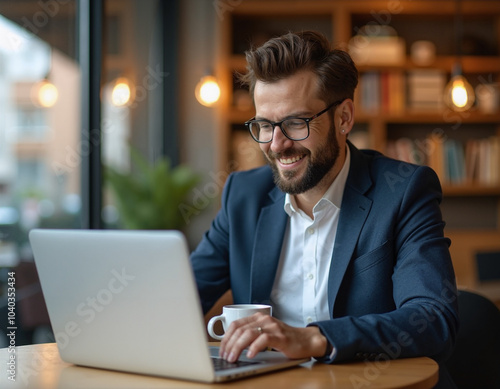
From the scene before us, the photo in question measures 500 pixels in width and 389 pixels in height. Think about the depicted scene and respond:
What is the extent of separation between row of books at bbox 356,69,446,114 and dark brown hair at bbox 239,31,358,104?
3465 mm

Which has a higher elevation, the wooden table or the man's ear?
the man's ear

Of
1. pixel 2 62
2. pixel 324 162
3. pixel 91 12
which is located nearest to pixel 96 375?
pixel 324 162

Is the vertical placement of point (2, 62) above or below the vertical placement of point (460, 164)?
above

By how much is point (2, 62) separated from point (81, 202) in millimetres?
967

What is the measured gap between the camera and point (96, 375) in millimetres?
1363

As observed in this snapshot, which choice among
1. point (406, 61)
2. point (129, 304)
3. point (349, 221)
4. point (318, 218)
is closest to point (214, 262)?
point (318, 218)

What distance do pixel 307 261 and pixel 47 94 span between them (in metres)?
2.16

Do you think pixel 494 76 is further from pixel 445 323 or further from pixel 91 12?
pixel 445 323

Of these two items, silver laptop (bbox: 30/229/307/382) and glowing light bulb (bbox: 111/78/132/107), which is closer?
silver laptop (bbox: 30/229/307/382)

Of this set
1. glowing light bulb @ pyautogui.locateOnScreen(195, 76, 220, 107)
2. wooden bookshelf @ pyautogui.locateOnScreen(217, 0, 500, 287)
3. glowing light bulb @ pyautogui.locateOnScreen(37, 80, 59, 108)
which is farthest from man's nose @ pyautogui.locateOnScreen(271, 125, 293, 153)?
wooden bookshelf @ pyautogui.locateOnScreen(217, 0, 500, 287)

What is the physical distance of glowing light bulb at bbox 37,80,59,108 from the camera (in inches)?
139

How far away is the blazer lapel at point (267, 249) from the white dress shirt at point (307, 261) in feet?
0.10

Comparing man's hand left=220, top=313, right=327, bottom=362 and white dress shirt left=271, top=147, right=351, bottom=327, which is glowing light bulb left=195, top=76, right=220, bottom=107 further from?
man's hand left=220, top=313, right=327, bottom=362

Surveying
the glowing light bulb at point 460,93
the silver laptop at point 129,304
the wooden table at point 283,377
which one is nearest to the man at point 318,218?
the wooden table at point 283,377
